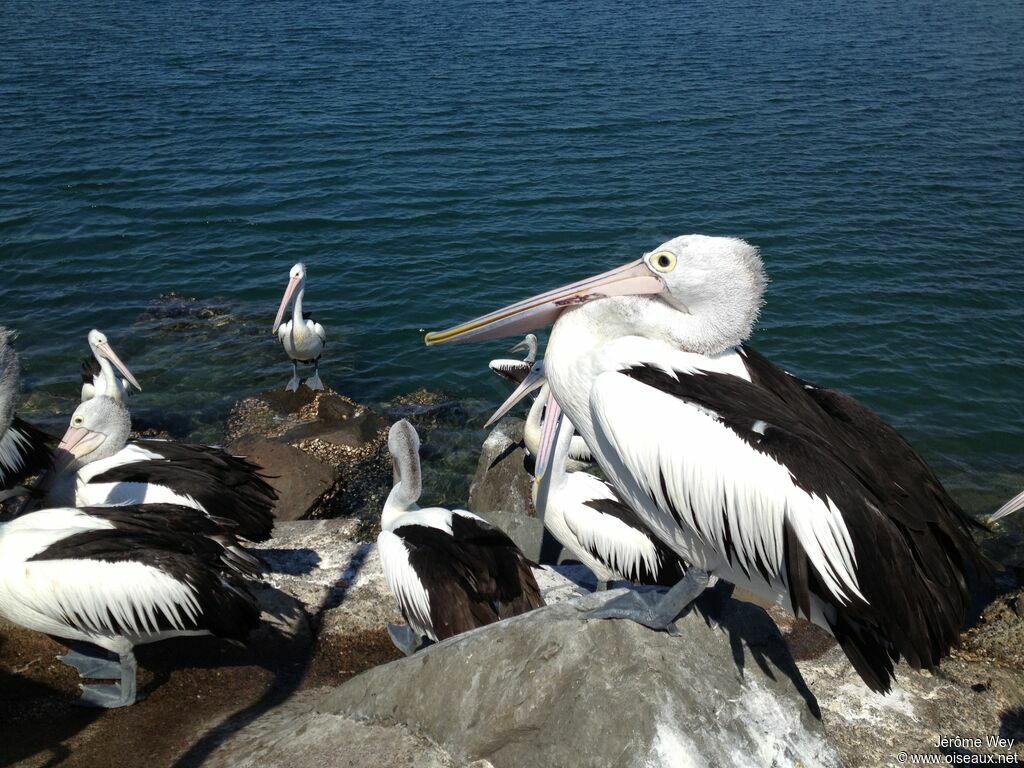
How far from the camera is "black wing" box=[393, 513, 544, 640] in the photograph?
14.8 feet

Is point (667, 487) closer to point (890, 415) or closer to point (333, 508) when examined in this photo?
point (333, 508)

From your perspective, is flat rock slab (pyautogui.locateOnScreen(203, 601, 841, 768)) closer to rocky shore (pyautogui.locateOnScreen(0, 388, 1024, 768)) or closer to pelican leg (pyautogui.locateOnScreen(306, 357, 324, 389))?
rocky shore (pyautogui.locateOnScreen(0, 388, 1024, 768))

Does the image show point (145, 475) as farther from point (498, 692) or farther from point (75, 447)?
point (498, 692)

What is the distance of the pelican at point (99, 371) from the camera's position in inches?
325

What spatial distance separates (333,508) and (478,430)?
7.13ft

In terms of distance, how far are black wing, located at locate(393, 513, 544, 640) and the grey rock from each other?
2.42 meters

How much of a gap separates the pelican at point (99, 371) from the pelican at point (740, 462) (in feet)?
18.9

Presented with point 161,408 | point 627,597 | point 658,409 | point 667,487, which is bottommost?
point 161,408


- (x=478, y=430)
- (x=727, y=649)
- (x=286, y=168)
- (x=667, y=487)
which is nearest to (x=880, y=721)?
(x=727, y=649)

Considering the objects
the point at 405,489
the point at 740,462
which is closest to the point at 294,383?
the point at 405,489

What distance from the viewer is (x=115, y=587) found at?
4.30m

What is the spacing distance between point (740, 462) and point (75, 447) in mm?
4406

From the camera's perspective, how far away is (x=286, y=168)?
14688mm

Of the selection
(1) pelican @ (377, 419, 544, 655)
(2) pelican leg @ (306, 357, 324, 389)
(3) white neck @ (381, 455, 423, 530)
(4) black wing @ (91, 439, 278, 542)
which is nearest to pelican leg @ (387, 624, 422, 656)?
(1) pelican @ (377, 419, 544, 655)
